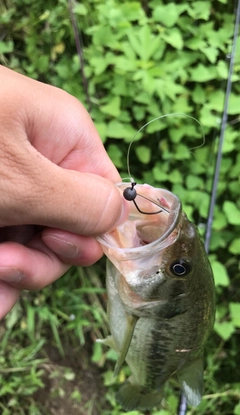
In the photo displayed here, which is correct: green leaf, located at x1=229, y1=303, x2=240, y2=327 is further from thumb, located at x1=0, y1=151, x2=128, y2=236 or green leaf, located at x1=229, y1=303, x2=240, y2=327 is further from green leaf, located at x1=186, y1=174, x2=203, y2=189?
thumb, located at x1=0, y1=151, x2=128, y2=236

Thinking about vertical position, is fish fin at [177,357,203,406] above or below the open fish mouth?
below

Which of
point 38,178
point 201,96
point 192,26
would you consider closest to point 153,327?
point 38,178

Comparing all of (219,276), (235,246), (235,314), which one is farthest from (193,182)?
(235,314)

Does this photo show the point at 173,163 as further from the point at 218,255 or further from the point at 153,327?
the point at 153,327

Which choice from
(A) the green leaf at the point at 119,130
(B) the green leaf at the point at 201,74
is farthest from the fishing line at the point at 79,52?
(B) the green leaf at the point at 201,74

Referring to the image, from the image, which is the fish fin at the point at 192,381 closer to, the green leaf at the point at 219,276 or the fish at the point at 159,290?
the fish at the point at 159,290

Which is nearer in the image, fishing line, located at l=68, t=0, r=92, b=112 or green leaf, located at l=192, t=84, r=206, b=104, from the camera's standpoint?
fishing line, located at l=68, t=0, r=92, b=112

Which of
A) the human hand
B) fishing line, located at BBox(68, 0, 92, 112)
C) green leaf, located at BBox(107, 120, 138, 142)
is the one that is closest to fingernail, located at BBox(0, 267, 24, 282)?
the human hand
